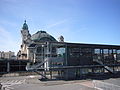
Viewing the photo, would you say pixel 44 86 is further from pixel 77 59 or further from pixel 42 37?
pixel 42 37

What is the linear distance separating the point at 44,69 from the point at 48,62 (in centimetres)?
268

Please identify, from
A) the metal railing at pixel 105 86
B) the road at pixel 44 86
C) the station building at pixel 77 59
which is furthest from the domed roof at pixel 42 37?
the metal railing at pixel 105 86

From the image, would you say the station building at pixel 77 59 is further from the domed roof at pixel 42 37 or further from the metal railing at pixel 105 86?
the domed roof at pixel 42 37

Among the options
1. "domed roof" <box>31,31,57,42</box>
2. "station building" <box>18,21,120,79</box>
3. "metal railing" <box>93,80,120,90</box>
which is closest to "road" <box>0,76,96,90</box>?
"metal railing" <box>93,80,120,90</box>

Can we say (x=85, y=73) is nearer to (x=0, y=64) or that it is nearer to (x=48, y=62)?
(x=48, y=62)

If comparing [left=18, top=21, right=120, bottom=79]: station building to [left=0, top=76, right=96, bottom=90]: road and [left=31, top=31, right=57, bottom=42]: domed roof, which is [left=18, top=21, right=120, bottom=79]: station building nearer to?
[left=0, top=76, right=96, bottom=90]: road

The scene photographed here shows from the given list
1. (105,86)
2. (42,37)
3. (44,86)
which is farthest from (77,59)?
(42,37)

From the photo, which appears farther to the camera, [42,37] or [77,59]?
[42,37]

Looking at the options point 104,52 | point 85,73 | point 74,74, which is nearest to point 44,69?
point 74,74

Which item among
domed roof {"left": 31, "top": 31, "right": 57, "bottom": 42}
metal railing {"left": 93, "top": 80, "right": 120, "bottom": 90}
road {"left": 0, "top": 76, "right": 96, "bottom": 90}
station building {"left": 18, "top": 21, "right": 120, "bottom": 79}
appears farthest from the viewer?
domed roof {"left": 31, "top": 31, "right": 57, "bottom": 42}

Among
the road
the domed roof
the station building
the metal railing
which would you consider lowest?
the road

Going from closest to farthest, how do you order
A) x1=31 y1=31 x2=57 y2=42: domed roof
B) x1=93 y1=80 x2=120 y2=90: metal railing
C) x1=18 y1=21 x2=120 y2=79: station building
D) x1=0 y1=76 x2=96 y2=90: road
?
x1=93 y1=80 x2=120 y2=90: metal railing, x1=0 y1=76 x2=96 y2=90: road, x1=18 y1=21 x2=120 y2=79: station building, x1=31 y1=31 x2=57 y2=42: domed roof

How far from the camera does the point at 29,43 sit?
76.9m

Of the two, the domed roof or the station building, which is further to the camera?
the domed roof
